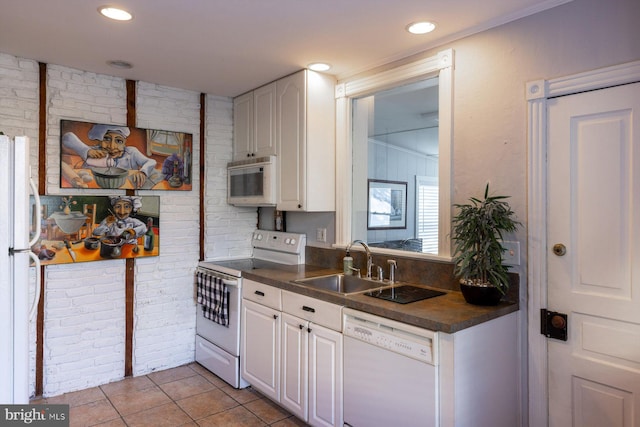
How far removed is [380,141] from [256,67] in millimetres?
1143

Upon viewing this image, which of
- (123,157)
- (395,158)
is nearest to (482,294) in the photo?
(395,158)

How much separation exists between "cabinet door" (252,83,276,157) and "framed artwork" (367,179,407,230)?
2.85ft

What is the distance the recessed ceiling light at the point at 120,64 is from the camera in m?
2.95

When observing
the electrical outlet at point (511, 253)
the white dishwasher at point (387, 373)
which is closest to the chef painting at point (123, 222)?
the white dishwasher at point (387, 373)

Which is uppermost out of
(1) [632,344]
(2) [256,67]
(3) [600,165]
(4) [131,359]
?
(2) [256,67]

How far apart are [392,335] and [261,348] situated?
1221mm

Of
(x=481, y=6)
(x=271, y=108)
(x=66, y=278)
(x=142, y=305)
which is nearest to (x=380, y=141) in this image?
(x=271, y=108)

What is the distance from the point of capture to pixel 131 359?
11.1ft

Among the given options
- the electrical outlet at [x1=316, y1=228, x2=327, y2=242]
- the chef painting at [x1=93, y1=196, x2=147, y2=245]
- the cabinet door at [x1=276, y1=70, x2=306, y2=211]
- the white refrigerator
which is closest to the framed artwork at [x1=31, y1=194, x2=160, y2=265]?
the chef painting at [x1=93, y1=196, x2=147, y2=245]

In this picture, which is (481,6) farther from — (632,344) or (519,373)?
(519,373)

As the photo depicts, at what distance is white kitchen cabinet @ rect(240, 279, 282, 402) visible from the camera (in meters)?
2.80

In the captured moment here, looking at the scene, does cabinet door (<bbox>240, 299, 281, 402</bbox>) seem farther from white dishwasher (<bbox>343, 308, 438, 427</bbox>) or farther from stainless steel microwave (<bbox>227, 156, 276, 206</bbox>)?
stainless steel microwave (<bbox>227, 156, 276, 206</bbox>)

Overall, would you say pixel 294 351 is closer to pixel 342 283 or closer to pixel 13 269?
pixel 342 283

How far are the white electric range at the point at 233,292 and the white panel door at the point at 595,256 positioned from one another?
6.58ft
